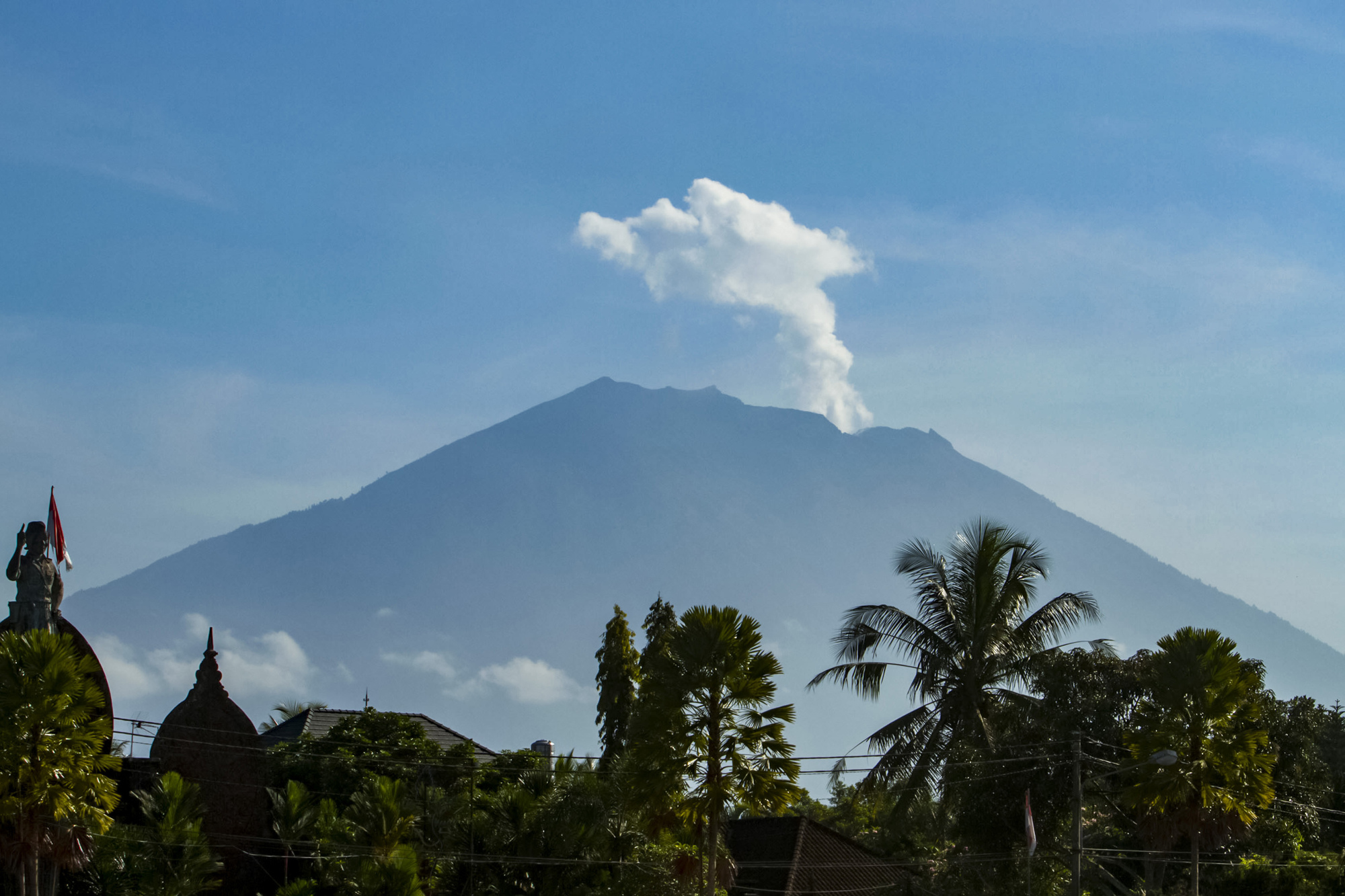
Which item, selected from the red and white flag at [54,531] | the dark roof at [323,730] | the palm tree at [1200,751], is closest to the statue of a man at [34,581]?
the red and white flag at [54,531]

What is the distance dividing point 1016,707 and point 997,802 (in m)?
3.20

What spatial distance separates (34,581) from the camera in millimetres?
39062

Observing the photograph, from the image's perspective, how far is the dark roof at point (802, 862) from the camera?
4847cm

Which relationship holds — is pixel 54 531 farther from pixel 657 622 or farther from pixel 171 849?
pixel 657 622

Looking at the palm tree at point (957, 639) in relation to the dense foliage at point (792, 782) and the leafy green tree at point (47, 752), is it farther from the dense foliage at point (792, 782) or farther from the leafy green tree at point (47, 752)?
the leafy green tree at point (47, 752)

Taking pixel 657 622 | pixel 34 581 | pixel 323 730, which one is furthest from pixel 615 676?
pixel 34 581

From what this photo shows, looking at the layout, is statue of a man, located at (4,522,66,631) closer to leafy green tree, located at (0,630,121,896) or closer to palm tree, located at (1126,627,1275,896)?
leafy green tree, located at (0,630,121,896)

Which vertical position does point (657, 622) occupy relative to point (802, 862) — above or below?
above

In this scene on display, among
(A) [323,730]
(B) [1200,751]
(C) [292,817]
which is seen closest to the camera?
(B) [1200,751]

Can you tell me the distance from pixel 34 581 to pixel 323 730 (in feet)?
78.3

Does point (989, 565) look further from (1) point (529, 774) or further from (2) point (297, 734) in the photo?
(2) point (297, 734)

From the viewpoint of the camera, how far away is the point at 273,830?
149 feet

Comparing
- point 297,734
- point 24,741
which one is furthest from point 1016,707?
point 297,734

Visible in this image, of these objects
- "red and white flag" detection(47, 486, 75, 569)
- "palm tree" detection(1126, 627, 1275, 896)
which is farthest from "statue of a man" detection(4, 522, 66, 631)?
"palm tree" detection(1126, 627, 1275, 896)
